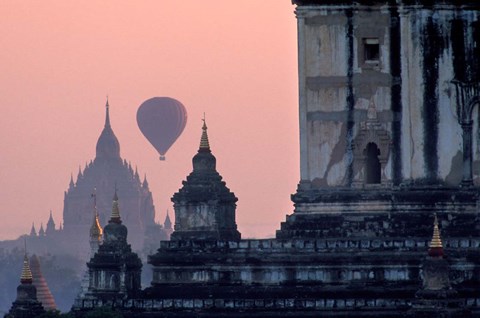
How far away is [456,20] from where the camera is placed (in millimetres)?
104938

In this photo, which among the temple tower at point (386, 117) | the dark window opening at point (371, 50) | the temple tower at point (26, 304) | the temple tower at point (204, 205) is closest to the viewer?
the temple tower at point (386, 117)

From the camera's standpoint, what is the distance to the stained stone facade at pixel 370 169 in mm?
103938

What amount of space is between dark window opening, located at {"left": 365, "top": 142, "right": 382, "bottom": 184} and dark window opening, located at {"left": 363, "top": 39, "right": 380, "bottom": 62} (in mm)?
2510

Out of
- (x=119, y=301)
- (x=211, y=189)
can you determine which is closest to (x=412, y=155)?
(x=119, y=301)

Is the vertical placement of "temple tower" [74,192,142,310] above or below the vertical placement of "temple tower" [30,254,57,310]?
below

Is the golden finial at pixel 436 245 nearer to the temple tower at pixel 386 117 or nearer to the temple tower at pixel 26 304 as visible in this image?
the temple tower at pixel 386 117

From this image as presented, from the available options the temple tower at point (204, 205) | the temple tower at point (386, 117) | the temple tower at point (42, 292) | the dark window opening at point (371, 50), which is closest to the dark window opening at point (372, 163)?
the temple tower at point (386, 117)

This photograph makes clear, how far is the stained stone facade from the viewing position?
103938 millimetres

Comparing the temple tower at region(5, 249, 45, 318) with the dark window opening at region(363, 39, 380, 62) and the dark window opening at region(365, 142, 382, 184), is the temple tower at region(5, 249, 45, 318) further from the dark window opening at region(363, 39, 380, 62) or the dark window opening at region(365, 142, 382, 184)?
the dark window opening at region(363, 39, 380, 62)

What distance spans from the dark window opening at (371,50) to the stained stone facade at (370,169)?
29mm

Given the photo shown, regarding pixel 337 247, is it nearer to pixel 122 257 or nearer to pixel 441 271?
pixel 441 271

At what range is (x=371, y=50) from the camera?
10575 centimetres

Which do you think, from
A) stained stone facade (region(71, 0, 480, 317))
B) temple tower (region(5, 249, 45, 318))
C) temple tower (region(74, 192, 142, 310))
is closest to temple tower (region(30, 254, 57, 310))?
temple tower (region(5, 249, 45, 318))

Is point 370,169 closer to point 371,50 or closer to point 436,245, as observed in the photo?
point 371,50
